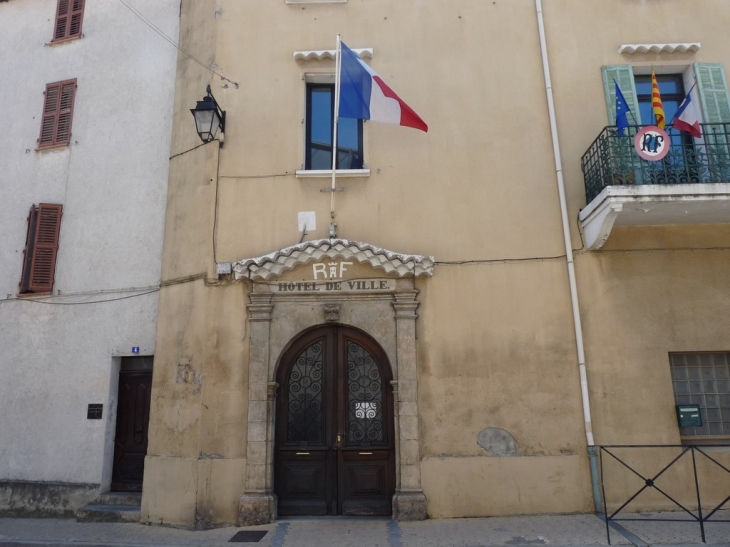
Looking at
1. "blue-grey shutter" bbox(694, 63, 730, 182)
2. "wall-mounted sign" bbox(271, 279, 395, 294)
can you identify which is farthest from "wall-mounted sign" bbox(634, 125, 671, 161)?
"wall-mounted sign" bbox(271, 279, 395, 294)

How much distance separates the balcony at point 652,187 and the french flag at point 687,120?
0.16 meters

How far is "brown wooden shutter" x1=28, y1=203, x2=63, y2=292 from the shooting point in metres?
9.63

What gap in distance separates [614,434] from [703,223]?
3.31 m

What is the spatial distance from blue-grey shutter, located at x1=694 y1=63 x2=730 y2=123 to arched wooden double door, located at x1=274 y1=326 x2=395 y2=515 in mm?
6171

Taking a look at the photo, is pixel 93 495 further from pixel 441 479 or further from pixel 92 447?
pixel 441 479

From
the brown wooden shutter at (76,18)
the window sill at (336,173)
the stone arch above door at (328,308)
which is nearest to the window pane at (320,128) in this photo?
the window sill at (336,173)

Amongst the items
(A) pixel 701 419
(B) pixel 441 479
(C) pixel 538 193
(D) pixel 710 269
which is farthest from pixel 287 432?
(D) pixel 710 269

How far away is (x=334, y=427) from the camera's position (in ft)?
25.9

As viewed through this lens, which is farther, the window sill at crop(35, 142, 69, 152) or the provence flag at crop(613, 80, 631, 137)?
the window sill at crop(35, 142, 69, 152)

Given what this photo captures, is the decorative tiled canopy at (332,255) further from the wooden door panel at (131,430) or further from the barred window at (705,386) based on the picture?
the barred window at (705,386)

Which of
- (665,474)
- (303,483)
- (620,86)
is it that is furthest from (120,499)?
(620,86)

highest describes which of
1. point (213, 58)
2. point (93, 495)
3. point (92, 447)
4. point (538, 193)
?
point (213, 58)

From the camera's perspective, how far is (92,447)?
8820mm

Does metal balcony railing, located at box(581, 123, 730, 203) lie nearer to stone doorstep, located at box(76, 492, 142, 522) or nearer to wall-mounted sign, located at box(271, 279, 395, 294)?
wall-mounted sign, located at box(271, 279, 395, 294)
